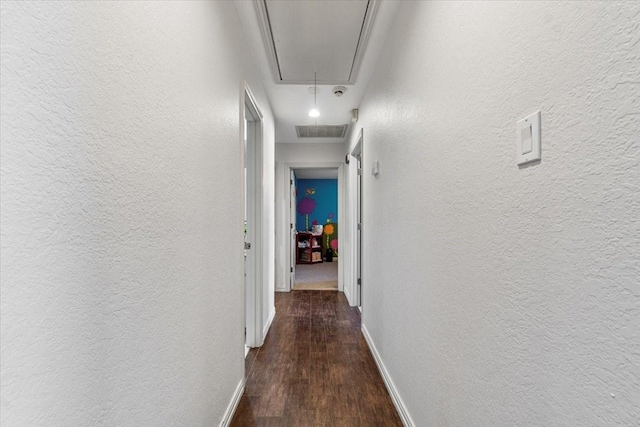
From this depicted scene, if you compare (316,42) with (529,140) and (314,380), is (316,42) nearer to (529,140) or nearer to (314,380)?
(529,140)

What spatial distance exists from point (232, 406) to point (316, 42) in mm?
2396

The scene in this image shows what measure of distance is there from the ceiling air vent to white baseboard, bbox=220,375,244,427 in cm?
310

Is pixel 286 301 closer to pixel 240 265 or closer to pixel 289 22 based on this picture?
pixel 240 265

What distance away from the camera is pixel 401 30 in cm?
180

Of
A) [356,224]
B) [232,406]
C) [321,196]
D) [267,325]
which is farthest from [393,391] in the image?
[321,196]

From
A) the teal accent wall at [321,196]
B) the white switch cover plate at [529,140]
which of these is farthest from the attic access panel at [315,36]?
the teal accent wall at [321,196]

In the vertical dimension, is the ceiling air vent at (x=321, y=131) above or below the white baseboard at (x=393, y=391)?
above

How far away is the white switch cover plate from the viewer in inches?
28.5

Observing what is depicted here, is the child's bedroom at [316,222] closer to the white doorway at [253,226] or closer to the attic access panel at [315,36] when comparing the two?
the white doorway at [253,226]

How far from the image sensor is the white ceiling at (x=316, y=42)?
72.5 inches

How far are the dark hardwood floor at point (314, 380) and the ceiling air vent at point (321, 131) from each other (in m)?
2.43

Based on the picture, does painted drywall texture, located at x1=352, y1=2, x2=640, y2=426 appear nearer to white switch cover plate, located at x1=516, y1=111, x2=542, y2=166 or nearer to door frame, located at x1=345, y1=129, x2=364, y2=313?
white switch cover plate, located at x1=516, y1=111, x2=542, y2=166

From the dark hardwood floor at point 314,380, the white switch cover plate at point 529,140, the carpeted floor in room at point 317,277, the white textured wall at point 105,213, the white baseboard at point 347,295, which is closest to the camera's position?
the white textured wall at point 105,213

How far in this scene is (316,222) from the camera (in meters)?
8.87
